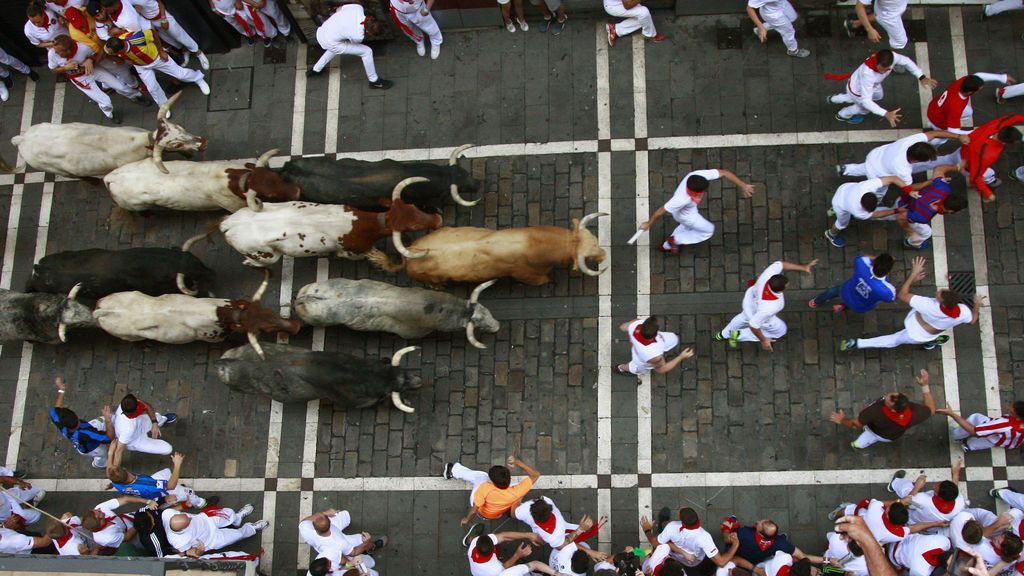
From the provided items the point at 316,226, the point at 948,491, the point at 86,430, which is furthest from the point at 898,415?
the point at 86,430

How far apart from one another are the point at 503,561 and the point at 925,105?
10135mm

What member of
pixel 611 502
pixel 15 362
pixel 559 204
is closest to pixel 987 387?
pixel 611 502

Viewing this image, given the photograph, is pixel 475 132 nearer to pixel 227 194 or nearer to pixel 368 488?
pixel 227 194

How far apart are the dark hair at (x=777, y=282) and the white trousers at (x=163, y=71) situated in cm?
1096

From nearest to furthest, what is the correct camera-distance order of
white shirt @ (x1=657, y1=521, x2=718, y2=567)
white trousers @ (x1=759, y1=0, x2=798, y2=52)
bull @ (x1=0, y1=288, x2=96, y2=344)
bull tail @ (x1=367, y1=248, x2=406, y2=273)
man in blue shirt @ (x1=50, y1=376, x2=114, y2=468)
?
white shirt @ (x1=657, y1=521, x2=718, y2=567) < man in blue shirt @ (x1=50, y1=376, x2=114, y2=468) < bull tail @ (x1=367, y1=248, x2=406, y2=273) < bull @ (x1=0, y1=288, x2=96, y2=344) < white trousers @ (x1=759, y1=0, x2=798, y2=52)

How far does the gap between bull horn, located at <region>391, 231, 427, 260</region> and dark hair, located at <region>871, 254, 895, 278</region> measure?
634cm

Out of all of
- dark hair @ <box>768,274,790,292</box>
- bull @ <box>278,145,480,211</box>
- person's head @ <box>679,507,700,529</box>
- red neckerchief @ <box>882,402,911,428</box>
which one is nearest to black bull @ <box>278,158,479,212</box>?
bull @ <box>278,145,480,211</box>

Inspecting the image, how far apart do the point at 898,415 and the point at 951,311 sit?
154 centimetres

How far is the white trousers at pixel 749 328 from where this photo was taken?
10.8m

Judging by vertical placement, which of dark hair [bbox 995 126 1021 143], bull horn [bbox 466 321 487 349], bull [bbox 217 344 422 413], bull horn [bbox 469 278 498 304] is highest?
dark hair [bbox 995 126 1021 143]

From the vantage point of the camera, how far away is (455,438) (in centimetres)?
1195

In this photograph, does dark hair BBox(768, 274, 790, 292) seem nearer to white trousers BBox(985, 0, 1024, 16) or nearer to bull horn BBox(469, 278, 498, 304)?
bull horn BBox(469, 278, 498, 304)

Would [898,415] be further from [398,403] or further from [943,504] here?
[398,403]

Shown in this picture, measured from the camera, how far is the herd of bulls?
1138 cm
